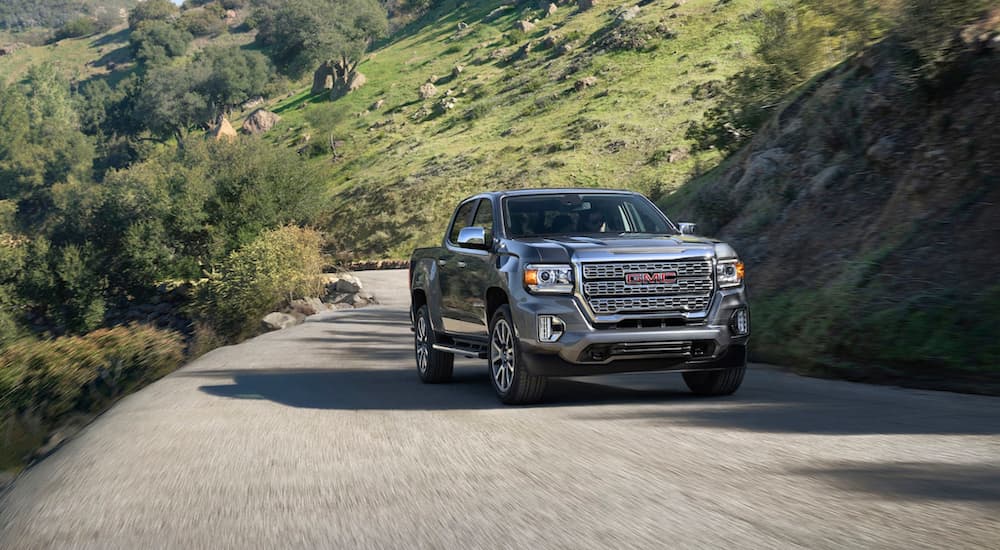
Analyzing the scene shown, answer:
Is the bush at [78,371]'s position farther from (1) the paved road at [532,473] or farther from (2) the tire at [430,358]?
(1) the paved road at [532,473]

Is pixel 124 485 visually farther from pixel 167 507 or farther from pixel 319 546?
pixel 319 546

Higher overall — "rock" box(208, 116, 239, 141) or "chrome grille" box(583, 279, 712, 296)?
"rock" box(208, 116, 239, 141)

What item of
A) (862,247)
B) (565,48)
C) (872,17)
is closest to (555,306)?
(862,247)

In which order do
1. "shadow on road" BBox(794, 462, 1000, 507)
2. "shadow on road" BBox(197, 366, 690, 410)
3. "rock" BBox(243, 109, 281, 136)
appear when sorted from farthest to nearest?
"rock" BBox(243, 109, 281, 136)
"shadow on road" BBox(197, 366, 690, 410)
"shadow on road" BBox(794, 462, 1000, 507)

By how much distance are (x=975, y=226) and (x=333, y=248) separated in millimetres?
55664

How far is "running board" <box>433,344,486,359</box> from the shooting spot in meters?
10.3

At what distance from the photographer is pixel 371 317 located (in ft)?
86.4

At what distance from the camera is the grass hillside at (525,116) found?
61.8 m

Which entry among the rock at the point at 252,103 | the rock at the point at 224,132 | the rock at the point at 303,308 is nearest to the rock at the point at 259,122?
the rock at the point at 224,132

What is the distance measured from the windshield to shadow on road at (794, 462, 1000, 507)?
443 cm

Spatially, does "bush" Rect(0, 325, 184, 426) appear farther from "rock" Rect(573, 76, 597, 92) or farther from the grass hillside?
"rock" Rect(573, 76, 597, 92)

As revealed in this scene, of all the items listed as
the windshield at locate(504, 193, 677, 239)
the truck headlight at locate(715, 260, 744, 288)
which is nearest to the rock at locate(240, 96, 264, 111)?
the windshield at locate(504, 193, 677, 239)

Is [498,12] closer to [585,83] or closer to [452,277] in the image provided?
[585,83]

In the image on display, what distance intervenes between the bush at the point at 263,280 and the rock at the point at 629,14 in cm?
5575
